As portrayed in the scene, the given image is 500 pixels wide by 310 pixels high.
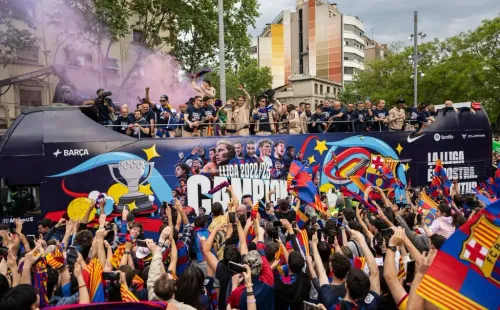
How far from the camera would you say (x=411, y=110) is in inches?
491

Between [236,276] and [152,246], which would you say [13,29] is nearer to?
[152,246]

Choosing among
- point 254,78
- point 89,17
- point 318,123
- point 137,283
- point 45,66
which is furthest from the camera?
point 254,78

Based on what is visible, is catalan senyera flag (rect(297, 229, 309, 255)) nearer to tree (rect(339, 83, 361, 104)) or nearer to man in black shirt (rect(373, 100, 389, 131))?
man in black shirt (rect(373, 100, 389, 131))

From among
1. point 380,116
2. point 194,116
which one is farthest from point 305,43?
point 194,116

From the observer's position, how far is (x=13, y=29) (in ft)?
58.3

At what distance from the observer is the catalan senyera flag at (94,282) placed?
3914 mm

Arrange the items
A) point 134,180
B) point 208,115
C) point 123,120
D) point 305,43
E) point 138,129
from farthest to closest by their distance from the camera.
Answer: point 305,43, point 208,115, point 123,120, point 138,129, point 134,180

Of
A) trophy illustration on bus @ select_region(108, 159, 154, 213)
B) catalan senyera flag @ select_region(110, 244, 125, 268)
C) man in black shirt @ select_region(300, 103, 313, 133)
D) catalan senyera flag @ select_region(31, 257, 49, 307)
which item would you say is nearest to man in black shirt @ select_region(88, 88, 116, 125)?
trophy illustration on bus @ select_region(108, 159, 154, 213)

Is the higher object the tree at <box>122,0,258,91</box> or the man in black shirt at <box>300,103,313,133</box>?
the tree at <box>122,0,258,91</box>

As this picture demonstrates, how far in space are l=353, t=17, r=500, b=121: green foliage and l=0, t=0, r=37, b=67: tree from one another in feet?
89.3

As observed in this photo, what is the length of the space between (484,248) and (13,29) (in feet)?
66.0

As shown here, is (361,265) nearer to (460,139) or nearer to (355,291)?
(355,291)

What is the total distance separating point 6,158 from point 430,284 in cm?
890

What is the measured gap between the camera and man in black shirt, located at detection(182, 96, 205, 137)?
10664 millimetres
